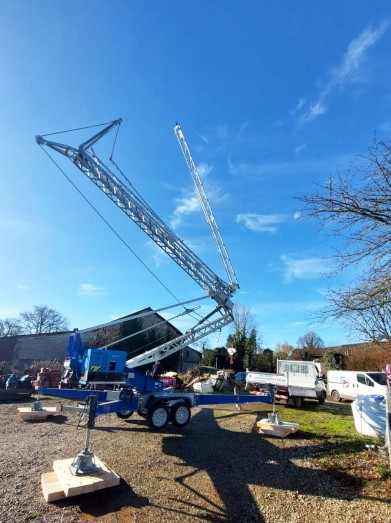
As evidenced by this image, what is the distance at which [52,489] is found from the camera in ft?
16.4

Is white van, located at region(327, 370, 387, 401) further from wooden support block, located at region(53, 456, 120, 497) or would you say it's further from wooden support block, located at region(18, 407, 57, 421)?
wooden support block, located at region(53, 456, 120, 497)

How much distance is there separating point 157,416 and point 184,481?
400 cm

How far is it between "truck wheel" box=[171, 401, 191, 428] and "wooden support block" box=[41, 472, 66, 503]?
203 inches

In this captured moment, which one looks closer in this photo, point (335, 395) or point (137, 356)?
point (137, 356)

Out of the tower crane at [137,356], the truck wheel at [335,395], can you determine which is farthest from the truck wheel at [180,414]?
the truck wheel at [335,395]

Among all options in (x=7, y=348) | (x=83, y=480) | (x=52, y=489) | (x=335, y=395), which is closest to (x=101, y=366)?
(x=83, y=480)

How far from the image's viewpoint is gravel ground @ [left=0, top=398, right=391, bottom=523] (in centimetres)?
484

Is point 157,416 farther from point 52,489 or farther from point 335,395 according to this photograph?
point 335,395

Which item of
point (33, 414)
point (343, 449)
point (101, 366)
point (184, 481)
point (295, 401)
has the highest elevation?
point (101, 366)

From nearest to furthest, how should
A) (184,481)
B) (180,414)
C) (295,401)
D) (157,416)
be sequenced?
1. (184,481)
2. (157,416)
3. (180,414)
4. (295,401)

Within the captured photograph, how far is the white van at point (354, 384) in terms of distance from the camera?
16.8 m

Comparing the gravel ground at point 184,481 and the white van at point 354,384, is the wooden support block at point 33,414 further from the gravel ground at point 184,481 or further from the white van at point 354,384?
the white van at point 354,384

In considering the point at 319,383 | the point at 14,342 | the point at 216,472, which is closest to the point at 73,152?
the point at 216,472

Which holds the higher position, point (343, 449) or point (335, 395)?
point (335, 395)
